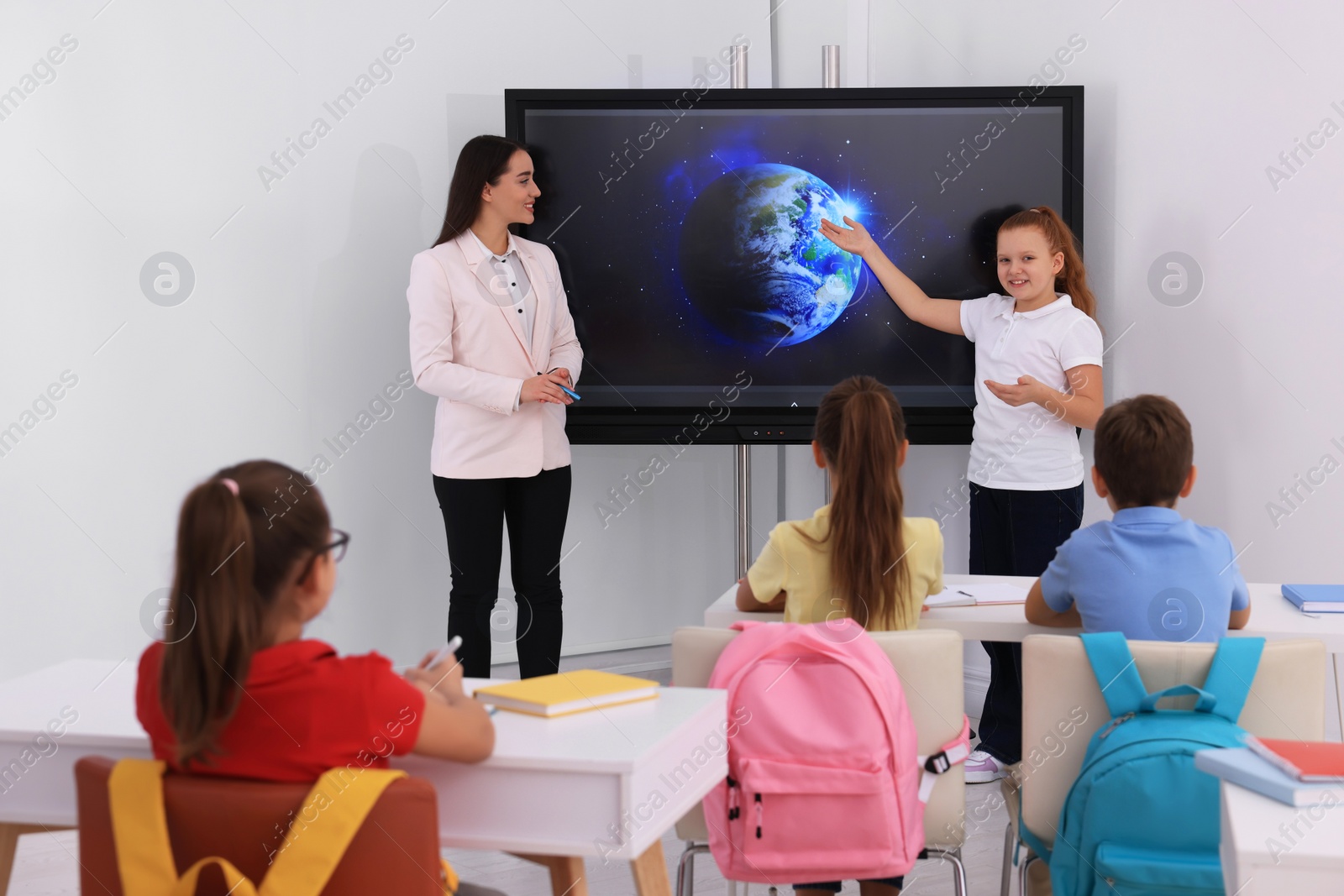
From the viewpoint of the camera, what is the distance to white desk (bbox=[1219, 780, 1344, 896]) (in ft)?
4.20

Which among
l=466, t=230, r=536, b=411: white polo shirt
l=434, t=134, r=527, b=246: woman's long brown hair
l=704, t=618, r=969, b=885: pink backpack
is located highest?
l=434, t=134, r=527, b=246: woman's long brown hair

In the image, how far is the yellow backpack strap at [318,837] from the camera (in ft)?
4.50

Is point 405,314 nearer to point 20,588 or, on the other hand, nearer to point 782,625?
point 20,588

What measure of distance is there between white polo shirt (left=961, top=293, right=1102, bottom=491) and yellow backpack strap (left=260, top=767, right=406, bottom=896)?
→ 2.51 metres

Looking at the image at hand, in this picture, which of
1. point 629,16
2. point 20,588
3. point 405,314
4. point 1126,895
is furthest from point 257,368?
point 1126,895

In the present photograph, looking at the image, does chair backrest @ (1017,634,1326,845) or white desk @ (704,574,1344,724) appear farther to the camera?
white desk @ (704,574,1344,724)

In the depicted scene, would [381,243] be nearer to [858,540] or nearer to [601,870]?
[601,870]

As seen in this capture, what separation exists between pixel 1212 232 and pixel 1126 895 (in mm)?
2293

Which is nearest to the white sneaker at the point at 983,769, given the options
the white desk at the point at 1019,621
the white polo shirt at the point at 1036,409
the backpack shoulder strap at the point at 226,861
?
the white polo shirt at the point at 1036,409

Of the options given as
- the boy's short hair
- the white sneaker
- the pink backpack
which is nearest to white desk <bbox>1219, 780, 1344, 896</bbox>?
the pink backpack

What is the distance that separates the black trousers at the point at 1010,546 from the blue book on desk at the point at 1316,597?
94cm

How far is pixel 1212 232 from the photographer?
3508 millimetres

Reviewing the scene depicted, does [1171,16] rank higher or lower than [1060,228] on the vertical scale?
higher

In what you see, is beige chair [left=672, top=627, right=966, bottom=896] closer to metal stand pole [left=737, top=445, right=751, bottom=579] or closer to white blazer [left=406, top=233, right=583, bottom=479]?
white blazer [left=406, top=233, right=583, bottom=479]
